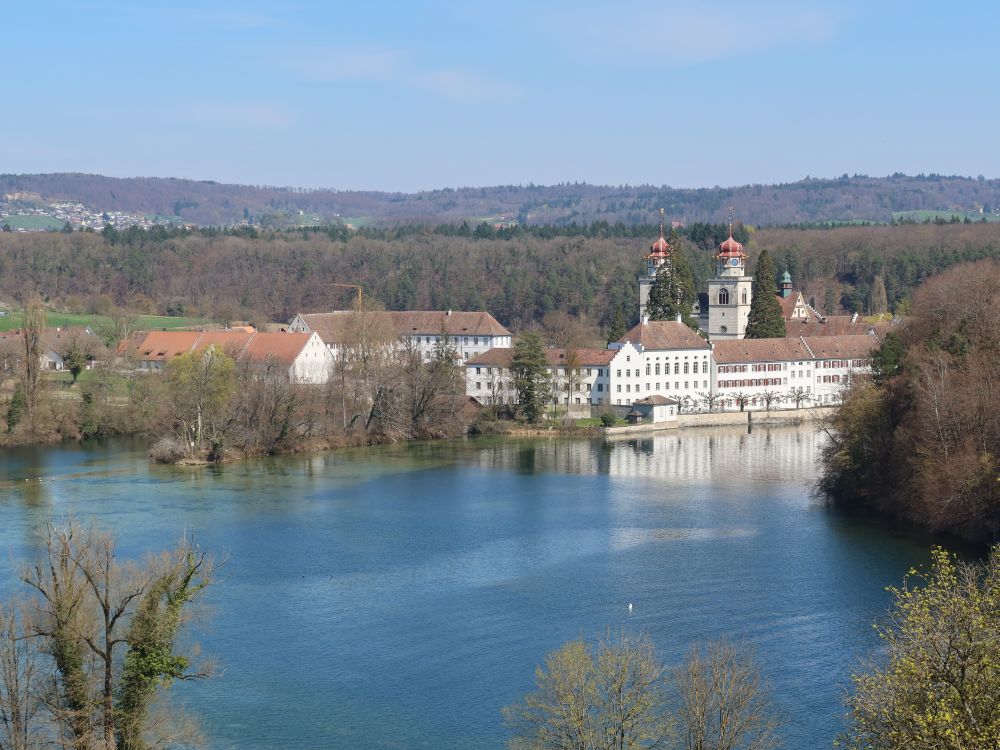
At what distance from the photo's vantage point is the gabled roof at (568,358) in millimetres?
57000

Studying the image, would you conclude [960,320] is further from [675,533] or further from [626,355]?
[626,355]

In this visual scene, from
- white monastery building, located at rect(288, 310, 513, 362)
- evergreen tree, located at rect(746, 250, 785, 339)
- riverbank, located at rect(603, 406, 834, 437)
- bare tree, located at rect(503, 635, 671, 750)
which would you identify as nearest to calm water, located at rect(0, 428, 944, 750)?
bare tree, located at rect(503, 635, 671, 750)

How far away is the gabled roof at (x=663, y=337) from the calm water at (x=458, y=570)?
12.1 m

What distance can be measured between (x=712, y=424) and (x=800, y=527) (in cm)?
2423

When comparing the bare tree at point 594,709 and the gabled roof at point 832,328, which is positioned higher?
the gabled roof at point 832,328

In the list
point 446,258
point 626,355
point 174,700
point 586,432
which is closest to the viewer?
point 174,700

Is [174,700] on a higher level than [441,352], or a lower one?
lower

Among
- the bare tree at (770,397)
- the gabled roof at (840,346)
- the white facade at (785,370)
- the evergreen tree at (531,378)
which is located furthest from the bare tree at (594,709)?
the gabled roof at (840,346)

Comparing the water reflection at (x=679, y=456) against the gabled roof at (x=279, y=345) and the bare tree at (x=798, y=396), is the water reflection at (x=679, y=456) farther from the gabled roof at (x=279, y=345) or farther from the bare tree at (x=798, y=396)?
the gabled roof at (x=279, y=345)

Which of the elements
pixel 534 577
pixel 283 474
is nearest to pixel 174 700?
pixel 534 577

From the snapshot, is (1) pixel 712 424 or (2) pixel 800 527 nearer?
(2) pixel 800 527

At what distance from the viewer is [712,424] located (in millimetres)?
57500

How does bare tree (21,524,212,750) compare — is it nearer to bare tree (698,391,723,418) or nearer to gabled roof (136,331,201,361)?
bare tree (698,391,723,418)

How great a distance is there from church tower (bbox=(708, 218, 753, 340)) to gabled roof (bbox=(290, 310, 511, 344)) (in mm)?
11330
